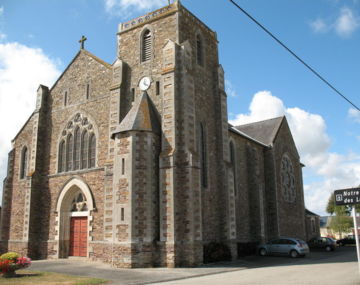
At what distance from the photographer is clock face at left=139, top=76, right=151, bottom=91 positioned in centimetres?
2178

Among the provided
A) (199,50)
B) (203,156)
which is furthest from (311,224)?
(199,50)

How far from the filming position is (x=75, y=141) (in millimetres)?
24266

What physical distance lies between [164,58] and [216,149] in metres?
6.37

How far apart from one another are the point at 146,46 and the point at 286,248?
638 inches

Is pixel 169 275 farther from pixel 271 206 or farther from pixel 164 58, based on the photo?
pixel 271 206

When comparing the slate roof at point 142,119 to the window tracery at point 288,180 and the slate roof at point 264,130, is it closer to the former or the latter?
the slate roof at point 264,130

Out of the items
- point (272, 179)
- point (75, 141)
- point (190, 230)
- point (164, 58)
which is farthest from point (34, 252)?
point (272, 179)

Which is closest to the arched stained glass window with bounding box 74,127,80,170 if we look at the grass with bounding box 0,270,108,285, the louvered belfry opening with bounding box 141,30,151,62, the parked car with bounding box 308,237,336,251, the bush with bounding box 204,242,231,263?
the louvered belfry opening with bounding box 141,30,151,62

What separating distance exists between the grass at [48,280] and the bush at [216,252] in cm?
745

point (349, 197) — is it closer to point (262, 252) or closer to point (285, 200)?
point (262, 252)

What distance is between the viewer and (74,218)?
23234mm

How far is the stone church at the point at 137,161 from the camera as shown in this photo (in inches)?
733

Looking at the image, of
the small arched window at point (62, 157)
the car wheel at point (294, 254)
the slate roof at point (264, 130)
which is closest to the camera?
the small arched window at point (62, 157)

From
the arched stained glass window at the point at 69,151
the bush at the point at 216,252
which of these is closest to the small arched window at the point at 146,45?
the arched stained glass window at the point at 69,151
